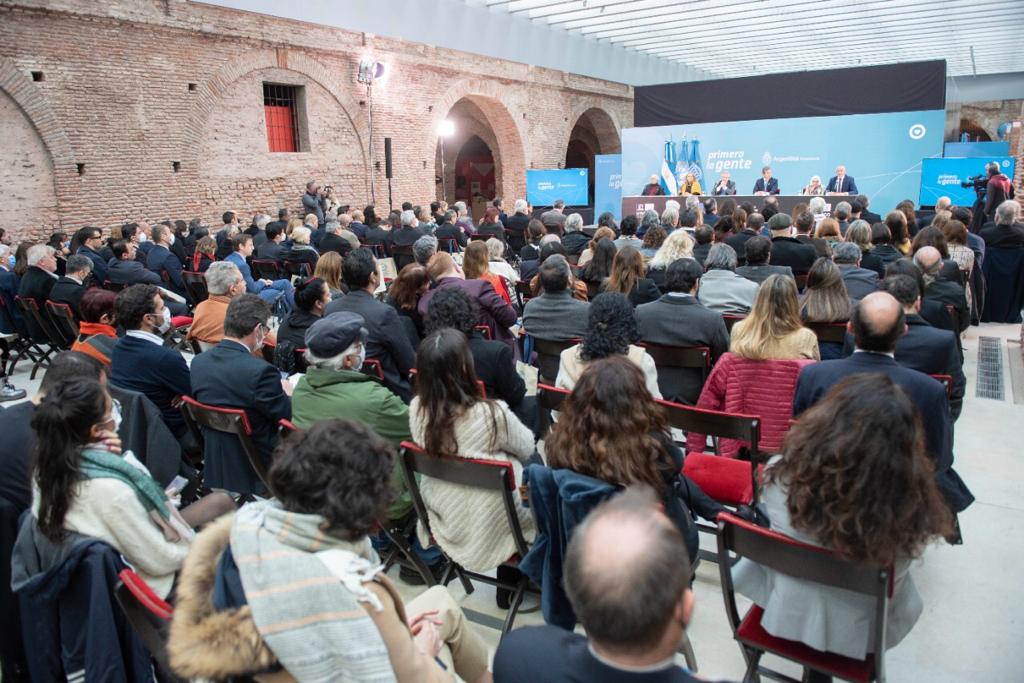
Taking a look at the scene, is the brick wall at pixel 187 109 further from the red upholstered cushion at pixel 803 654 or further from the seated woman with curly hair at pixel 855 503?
the seated woman with curly hair at pixel 855 503

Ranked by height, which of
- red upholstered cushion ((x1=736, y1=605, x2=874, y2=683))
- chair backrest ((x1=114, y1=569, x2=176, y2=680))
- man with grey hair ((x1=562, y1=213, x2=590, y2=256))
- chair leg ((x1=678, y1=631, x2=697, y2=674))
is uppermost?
man with grey hair ((x1=562, y1=213, x2=590, y2=256))

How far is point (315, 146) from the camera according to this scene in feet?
44.7

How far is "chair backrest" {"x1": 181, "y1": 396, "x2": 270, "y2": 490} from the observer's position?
2902mm

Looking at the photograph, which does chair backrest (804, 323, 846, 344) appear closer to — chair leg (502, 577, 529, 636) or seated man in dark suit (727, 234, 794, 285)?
seated man in dark suit (727, 234, 794, 285)

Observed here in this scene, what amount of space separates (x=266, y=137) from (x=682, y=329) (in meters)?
11.1

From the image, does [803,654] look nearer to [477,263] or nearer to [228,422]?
[228,422]

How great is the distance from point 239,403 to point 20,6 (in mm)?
9446

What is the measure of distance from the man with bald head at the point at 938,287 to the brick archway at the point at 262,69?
10.8m

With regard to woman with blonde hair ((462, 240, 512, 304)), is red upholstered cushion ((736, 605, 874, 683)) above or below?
below

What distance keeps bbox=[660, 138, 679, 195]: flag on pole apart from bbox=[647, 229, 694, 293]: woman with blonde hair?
1098 cm

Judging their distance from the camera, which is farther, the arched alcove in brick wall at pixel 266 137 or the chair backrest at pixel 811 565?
the arched alcove in brick wall at pixel 266 137

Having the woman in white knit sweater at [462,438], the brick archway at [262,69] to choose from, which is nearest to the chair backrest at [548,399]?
the woman in white knit sweater at [462,438]

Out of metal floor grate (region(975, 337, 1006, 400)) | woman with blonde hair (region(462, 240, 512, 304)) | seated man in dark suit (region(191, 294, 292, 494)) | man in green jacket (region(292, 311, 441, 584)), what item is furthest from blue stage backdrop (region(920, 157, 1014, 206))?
seated man in dark suit (region(191, 294, 292, 494))

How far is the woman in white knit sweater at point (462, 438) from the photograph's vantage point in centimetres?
243
